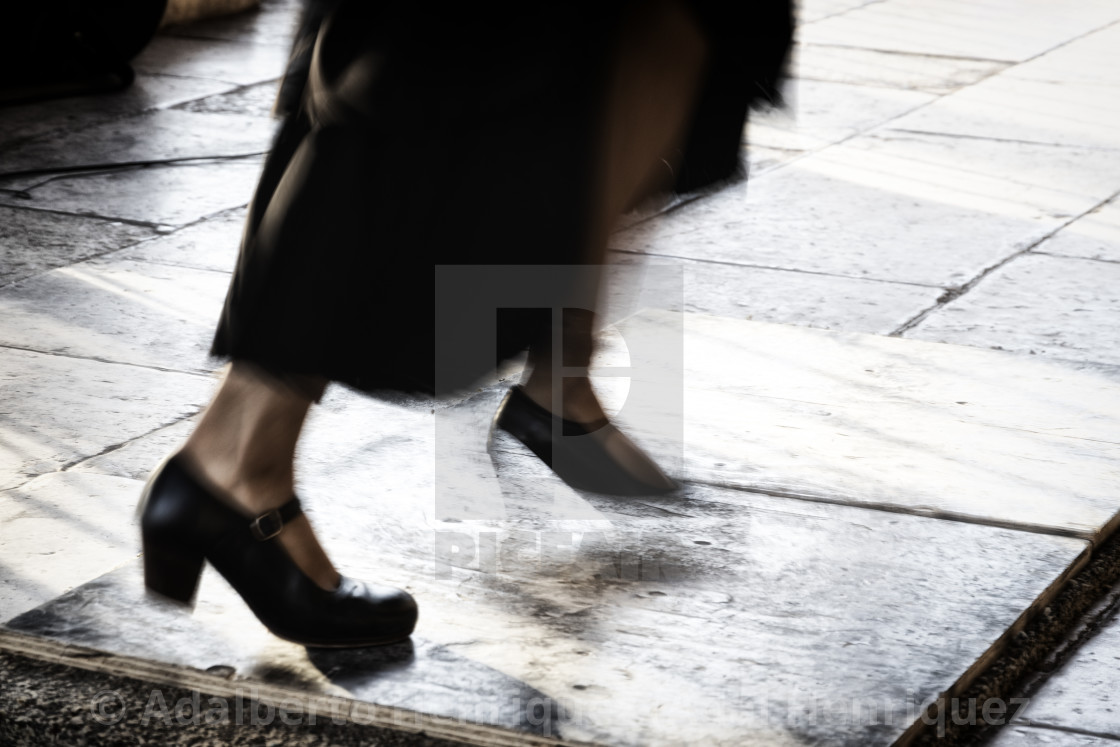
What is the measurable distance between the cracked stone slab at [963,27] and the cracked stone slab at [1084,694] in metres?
6.06

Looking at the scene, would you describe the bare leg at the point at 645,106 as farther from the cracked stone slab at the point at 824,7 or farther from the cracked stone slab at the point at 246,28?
the cracked stone slab at the point at 824,7

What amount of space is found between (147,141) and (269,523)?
386cm

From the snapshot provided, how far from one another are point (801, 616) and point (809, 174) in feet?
11.0

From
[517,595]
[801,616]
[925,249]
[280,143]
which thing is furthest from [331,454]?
[925,249]

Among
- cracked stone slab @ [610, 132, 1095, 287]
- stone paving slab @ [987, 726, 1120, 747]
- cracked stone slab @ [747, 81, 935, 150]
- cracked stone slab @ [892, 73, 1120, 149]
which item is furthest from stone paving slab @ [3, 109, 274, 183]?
stone paving slab @ [987, 726, 1120, 747]

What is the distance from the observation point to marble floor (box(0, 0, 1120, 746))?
1.90 metres

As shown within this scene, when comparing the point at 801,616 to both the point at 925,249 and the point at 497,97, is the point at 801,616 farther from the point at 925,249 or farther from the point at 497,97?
the point at 925,249

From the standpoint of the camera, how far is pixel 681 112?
7.20 ft

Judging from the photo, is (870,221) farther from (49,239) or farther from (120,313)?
(49,239)

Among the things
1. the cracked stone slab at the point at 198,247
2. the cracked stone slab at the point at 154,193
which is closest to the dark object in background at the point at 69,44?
the cracked stone slab at the point at 154,193

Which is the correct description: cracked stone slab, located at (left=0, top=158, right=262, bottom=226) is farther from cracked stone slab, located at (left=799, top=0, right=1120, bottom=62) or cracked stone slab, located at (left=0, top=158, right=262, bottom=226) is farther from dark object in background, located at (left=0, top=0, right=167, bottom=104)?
cracked stone slab, located at (left=799, top=0, right=1120, bottom=62)

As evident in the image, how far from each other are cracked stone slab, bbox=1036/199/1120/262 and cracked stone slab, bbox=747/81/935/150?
1.25 metres

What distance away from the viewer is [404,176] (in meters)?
1.88

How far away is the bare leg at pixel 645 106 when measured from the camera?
1.99 m
